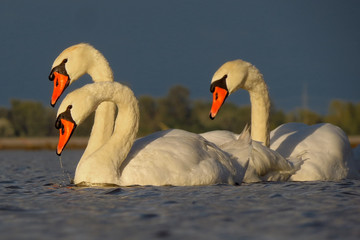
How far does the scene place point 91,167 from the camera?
9586 mm

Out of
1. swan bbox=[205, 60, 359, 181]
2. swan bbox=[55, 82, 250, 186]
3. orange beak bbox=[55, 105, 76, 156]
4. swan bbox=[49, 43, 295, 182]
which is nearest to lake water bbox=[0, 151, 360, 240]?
swan bbox=[55, 82, 250, 186]

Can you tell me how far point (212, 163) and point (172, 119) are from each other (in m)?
46.8

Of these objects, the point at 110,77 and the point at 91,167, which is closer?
the point at 91,167

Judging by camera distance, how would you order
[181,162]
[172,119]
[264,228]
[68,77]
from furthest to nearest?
[172,119] < [68,77] < [181,162] < [264,228]

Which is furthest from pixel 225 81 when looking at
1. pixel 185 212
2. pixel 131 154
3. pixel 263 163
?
pixel 185 212

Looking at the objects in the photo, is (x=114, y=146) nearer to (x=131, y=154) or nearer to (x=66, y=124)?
(x=131, y=154)

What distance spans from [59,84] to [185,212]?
4443 mm

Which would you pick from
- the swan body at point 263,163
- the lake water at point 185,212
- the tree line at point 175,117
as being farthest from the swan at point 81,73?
the tree line at point 175,117

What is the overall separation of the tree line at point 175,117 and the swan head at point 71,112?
3441 centimetres

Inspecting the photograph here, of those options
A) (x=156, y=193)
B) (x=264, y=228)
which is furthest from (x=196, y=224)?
(x=156, y=193)

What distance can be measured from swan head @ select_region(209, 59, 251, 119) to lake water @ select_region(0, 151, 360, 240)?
5.55ft

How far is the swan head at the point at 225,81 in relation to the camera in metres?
11.3

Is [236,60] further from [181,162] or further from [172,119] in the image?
[172,119]

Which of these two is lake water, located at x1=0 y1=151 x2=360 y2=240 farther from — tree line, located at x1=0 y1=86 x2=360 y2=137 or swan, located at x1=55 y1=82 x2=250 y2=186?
tree line, located at x1=0 y1=86 x2=360 y2=137
